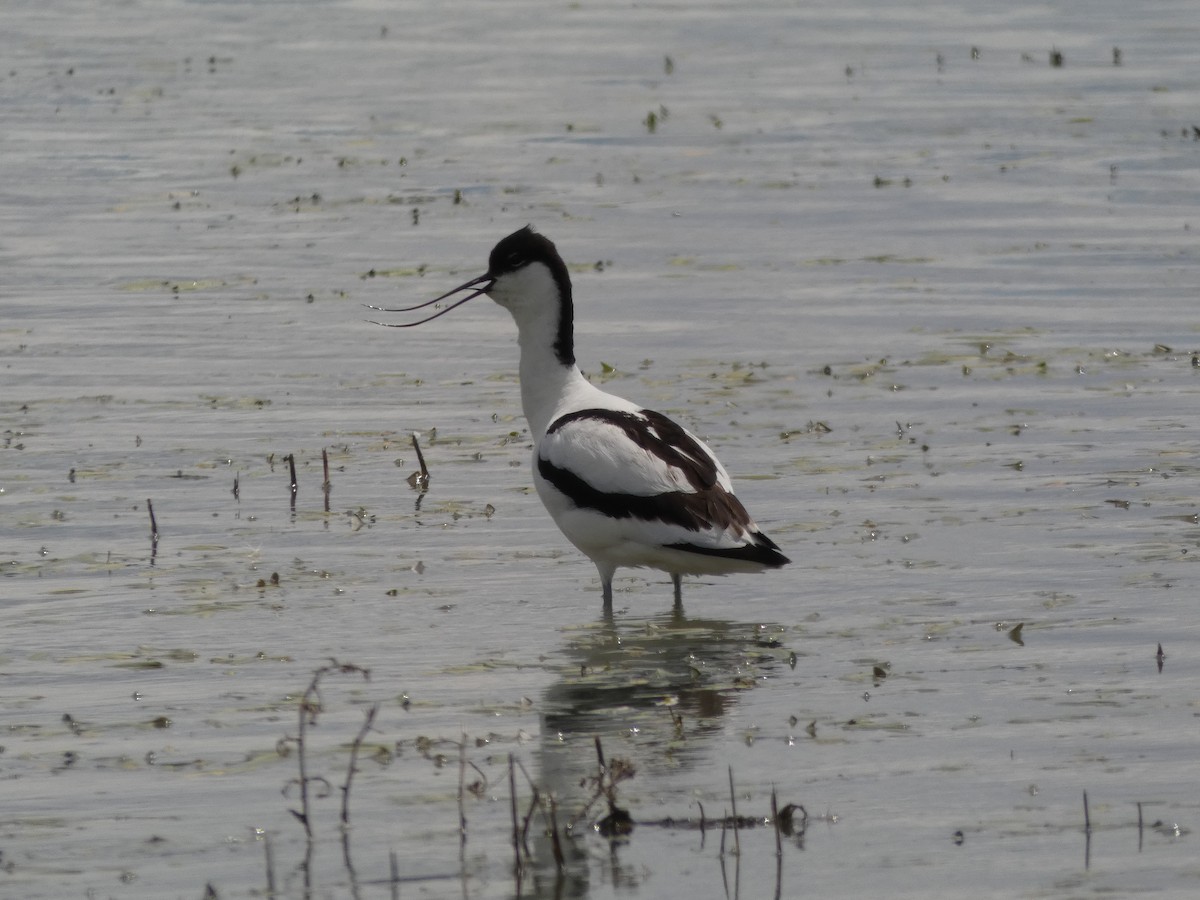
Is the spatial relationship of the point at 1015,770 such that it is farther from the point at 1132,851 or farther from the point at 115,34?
the point at 115,34

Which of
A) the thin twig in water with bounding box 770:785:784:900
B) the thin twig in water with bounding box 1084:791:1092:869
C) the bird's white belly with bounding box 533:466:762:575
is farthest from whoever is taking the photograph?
the bird's white belly with bounding box 533:466:762:575

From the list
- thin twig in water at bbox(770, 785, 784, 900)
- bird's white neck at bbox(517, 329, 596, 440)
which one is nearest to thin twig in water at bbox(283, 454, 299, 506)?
bird's white neck at bbox(517, 329, 596, 440)

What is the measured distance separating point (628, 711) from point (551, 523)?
10.3 ft

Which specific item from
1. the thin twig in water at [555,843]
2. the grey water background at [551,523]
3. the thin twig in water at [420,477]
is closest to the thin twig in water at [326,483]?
the grey water background at [551,523]

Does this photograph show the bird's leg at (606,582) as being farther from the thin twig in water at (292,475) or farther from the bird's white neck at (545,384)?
the thin twig in water at (292,475)

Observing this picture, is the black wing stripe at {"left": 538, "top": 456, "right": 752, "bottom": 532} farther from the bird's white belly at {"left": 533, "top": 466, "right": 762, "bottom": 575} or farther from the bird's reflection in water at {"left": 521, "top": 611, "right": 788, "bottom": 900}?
the bird's reflection in water at {"left": 521, "top": 611, "right": 788, "bottom": 900}

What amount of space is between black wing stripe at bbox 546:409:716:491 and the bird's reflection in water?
2.22 feet

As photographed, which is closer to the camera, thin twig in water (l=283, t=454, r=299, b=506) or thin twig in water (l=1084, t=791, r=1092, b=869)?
thin twig in water (l=1084, t=791, r=1092, b=869)

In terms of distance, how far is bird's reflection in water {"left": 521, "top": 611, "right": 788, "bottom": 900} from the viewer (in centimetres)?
690

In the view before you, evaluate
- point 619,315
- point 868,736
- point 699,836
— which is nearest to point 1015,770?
point 868,736

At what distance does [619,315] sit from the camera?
16672 mm

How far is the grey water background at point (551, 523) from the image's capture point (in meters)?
7.32

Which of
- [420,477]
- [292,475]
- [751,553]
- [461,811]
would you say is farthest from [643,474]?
[461,811]

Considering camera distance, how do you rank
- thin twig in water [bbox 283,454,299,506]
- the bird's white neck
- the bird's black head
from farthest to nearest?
thin twig in water [bbox 283,454,299,506] → the bird's black head → the bird's white neck
